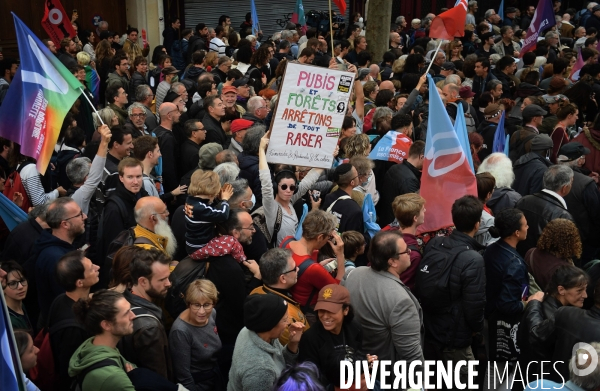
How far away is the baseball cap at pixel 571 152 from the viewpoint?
305 inches

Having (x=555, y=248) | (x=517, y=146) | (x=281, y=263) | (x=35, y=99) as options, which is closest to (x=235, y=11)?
(x=517, y=146)

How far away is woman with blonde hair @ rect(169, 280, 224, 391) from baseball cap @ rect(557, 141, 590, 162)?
4.62 metres

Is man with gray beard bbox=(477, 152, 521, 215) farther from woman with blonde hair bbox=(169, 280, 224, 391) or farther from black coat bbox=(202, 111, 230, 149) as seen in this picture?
woman with blonde hair bbox=(169, 280, 224, 391)

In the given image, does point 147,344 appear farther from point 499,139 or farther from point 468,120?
point 468,120

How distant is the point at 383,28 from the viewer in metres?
15.8

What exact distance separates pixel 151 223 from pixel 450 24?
601cm

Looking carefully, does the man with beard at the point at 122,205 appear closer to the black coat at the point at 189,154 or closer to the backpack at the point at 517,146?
the black coat at the point at 189,154

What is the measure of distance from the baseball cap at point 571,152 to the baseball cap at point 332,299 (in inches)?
166

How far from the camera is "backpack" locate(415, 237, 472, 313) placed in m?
5.19

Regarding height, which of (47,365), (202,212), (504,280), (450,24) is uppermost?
(450,24)

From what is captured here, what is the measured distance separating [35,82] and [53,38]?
7.12 m

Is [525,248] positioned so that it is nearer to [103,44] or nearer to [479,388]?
[479,388]

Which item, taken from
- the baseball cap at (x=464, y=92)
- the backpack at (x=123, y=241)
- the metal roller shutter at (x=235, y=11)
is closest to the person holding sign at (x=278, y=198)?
the backpack at (x=123, y=241)

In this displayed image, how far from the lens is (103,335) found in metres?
4.11
